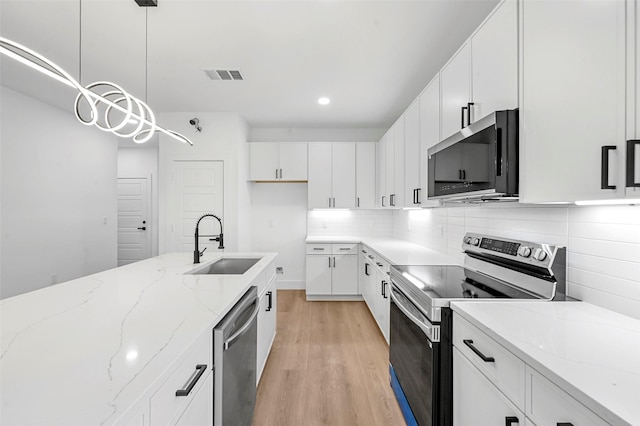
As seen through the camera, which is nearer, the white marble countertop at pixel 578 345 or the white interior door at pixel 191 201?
the white marble countertop at pixel 578 345

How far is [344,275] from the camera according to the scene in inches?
161

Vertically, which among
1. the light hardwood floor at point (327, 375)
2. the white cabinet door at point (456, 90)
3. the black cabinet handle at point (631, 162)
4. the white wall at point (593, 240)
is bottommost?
the light hardwood floor at point (327, 375)

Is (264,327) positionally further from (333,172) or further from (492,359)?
(333,172)

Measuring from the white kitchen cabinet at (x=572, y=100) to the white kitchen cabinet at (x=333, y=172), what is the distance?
3.10m

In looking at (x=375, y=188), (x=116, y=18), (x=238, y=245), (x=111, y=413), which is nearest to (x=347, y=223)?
(x=375, y=188)

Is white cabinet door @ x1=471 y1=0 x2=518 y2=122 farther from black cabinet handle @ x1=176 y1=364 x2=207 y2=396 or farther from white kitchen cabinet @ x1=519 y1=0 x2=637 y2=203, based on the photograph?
black cabinet handle @ x1=176 y1=364 x2=207 y2=396

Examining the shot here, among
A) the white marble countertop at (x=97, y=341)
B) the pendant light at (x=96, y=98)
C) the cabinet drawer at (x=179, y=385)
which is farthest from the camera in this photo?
the pendant light at (x=96, y=98)

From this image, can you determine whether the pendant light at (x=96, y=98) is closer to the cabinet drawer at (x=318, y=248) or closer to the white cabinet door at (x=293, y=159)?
the white cabinet door at (x=293, y=159)

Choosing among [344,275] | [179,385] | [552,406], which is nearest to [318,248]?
[344,275]

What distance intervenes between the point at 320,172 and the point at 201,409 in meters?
3.55

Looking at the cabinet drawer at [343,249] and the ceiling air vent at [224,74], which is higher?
the ceiling air vent at [224,74]

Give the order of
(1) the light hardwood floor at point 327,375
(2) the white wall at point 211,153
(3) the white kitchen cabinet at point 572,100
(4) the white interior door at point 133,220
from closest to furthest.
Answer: (3) the white kitchen cabinet at point 572,100 < (1) the light hardwood floor at point 327,375 < (2) the white wall at point 211,153 < (4) the white interior door at point 133,220

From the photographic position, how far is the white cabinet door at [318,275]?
4.09m

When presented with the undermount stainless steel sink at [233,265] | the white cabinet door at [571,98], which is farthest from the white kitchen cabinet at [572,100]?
the undermount stainless steel sink at [233,265]
